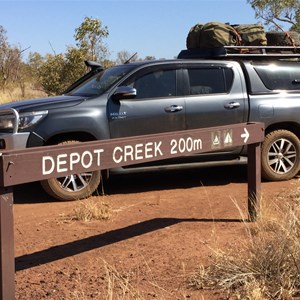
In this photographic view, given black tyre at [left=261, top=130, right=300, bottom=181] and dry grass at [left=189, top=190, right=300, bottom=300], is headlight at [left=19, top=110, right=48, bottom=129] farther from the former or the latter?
black tyre at [left=261, top=130, right=300, bottom=181]

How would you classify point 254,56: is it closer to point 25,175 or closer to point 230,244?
point 230,244

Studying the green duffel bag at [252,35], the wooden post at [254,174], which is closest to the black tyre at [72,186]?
the wooden post at [254,174]

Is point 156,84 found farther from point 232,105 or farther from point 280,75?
point 280,75

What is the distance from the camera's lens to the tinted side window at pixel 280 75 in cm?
747

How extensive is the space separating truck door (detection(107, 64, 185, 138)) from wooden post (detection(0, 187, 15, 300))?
11.9 ft

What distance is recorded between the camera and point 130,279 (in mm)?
3713

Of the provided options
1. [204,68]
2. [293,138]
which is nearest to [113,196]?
[204,68]

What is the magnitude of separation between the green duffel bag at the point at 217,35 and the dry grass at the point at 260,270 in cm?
433

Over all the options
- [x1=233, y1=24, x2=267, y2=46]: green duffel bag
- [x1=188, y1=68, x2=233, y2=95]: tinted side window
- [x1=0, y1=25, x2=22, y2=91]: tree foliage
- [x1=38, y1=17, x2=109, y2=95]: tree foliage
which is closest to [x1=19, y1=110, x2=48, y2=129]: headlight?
[x1=188, y1=68, x2=233, y2=95]: tinted side window

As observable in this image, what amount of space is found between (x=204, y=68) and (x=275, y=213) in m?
2.69

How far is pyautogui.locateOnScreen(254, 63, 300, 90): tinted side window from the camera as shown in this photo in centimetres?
747

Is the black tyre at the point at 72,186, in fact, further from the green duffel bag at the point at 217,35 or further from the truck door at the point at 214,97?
the green duffel bag at the point at 217,35

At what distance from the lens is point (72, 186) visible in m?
6.28

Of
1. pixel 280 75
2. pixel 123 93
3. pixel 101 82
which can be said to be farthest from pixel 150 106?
pixel 280 75
